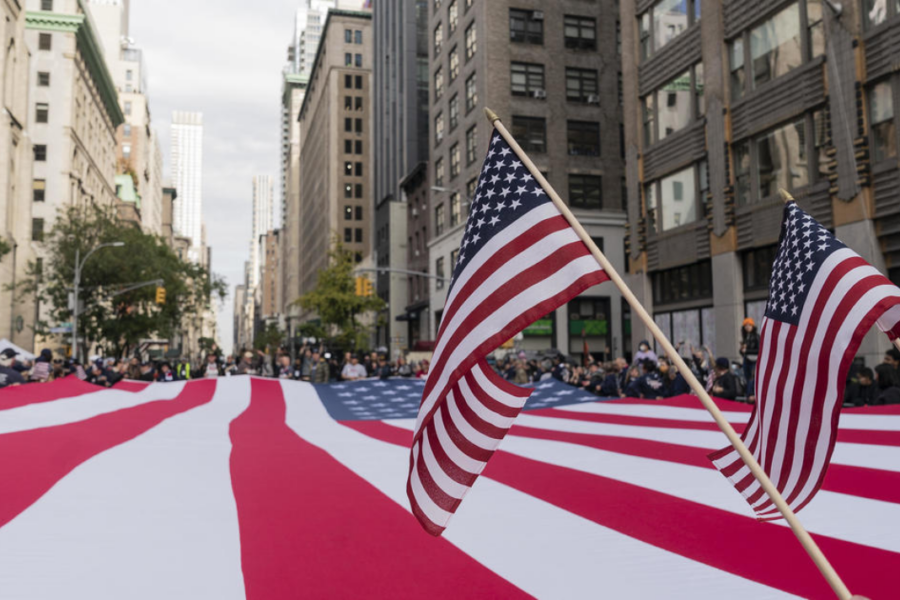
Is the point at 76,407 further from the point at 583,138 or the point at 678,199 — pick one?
the point at 583,138

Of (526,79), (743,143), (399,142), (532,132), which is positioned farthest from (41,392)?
(399,142)

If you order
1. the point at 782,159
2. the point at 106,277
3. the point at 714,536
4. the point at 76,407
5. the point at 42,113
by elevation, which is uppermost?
the point at 42,113

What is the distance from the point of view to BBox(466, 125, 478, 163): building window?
1852 inches

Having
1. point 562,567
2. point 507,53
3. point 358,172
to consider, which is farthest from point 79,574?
point 358,172

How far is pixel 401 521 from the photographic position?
17.5ft

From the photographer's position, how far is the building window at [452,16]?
50.8m

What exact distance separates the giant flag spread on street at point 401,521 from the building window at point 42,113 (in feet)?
224

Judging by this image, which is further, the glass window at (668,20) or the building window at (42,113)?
the building window at (42,113)

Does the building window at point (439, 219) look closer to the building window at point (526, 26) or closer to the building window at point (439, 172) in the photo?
the building window at point (439, 172)

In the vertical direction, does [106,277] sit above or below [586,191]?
below

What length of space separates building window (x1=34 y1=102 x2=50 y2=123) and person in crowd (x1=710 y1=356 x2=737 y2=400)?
235 feet

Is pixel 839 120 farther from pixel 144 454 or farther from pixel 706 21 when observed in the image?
pixel 144 454

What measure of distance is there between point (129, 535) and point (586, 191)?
139 feet

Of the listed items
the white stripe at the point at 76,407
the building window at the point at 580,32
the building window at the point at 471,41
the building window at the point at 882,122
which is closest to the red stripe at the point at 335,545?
the white stripe at the point at 76,407
